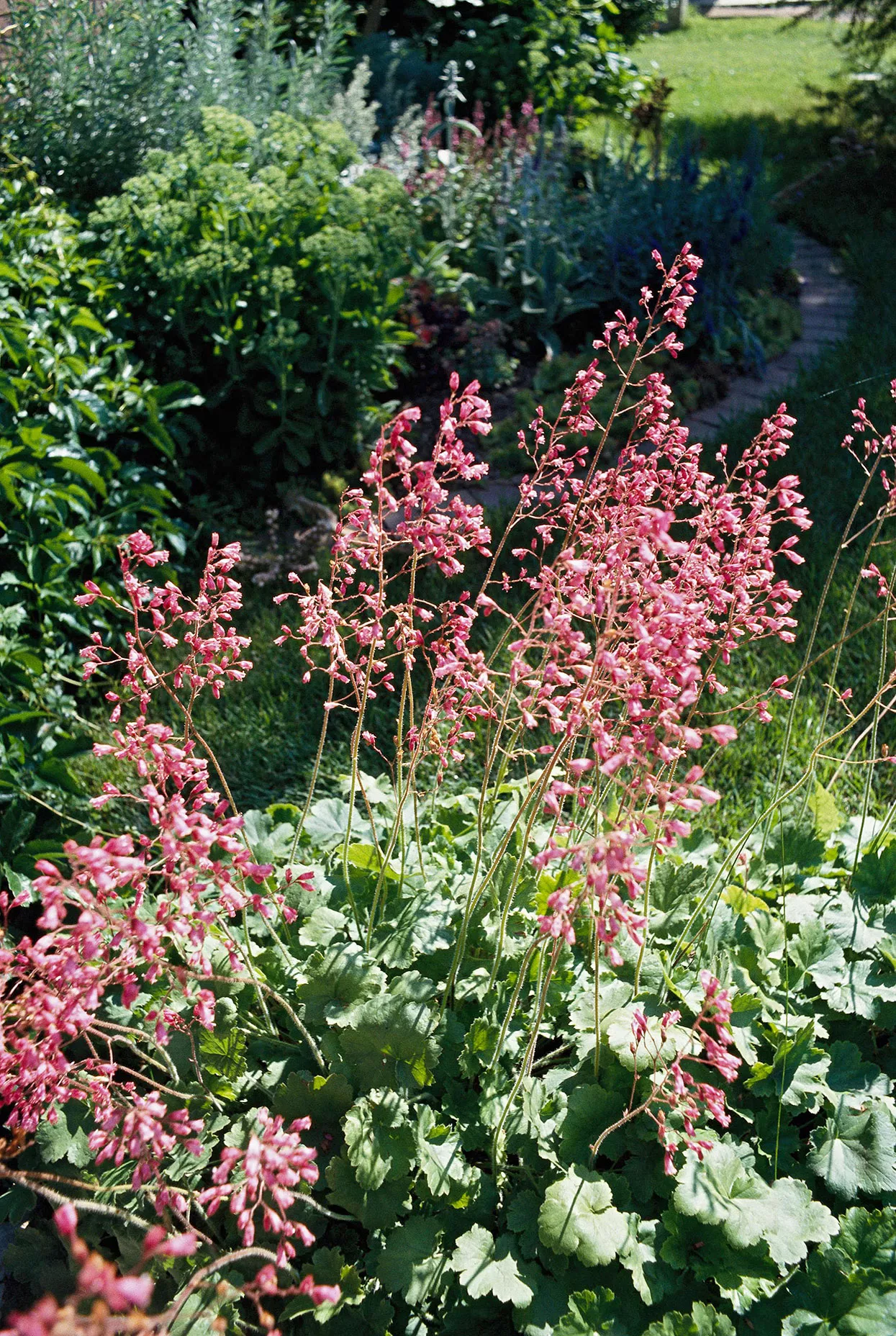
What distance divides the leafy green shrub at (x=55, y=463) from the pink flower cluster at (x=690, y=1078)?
1770 mm

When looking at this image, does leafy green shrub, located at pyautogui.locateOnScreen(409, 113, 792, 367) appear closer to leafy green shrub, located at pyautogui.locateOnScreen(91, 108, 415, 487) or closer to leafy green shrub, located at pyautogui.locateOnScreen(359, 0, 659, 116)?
leafy green shrub, located at pyautogui.locateOnScreen(91, 108, 415, 487)

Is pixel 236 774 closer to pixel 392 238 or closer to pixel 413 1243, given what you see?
pixel 413 1243

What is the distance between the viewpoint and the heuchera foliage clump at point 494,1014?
1488 mm

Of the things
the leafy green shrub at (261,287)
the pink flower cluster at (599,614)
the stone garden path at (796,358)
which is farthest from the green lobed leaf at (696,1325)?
the leafy green shrub at (261,287)

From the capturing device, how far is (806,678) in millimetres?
3729

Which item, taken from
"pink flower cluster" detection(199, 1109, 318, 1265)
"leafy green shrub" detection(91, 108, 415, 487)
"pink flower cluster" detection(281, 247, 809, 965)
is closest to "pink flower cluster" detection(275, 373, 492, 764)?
"pink flower cluster" detection(281, 247, 809, 965)

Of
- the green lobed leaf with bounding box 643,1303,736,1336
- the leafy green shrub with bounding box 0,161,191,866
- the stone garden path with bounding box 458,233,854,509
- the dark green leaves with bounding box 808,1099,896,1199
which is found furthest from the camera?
the stone garden path with bounding box 458,233,854,509

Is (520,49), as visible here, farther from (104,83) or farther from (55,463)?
(55,463)

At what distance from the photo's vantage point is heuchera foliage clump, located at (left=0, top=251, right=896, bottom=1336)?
4.88 ft

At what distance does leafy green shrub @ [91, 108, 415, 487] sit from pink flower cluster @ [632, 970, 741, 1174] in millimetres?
3288

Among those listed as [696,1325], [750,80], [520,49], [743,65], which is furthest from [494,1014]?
[743,65]

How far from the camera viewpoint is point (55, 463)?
12.2 ft

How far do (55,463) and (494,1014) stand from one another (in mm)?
2550

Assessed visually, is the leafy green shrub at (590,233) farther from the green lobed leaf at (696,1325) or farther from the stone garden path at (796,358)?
the green lobed leaf at (696,1325)
